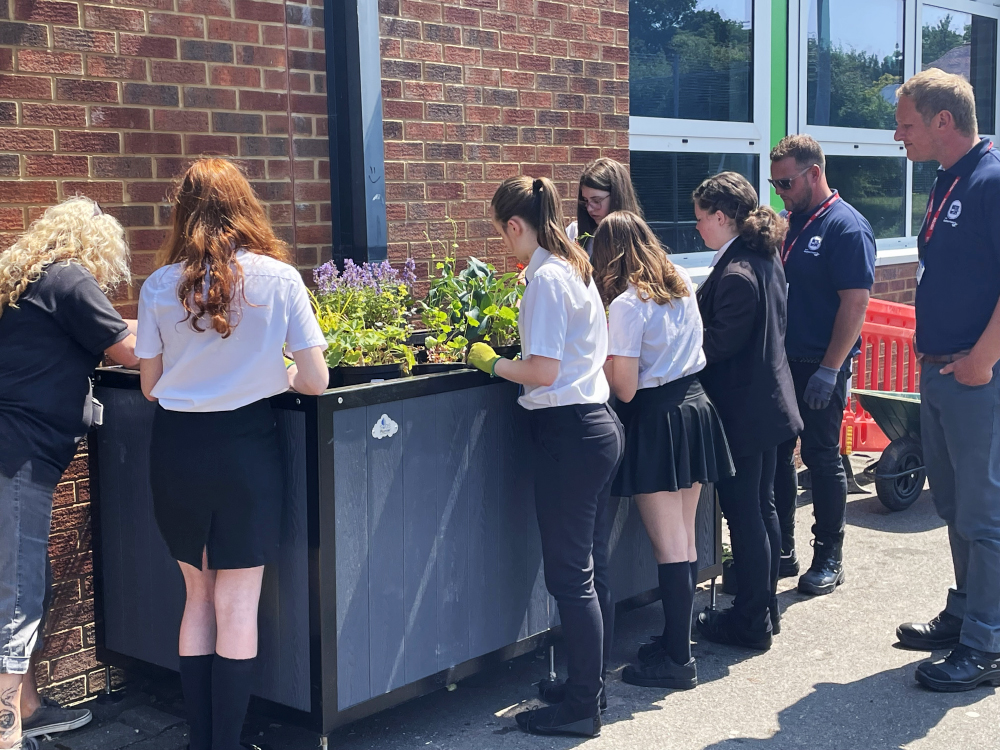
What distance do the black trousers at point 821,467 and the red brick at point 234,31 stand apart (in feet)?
9.75

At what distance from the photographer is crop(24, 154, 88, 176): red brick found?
4.09 metres

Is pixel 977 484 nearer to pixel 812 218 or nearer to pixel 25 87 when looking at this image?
pixel 812 218

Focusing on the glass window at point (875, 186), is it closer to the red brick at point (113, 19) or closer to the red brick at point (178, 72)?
the red brick at point (178, 72)

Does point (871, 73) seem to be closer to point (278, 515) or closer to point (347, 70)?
point (347, 70)

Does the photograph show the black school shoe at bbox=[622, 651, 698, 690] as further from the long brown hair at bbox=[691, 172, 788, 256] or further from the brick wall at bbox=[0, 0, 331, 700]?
the brick wall at bbox=[0, 0, 331, 700]

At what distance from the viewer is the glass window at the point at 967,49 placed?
33.7 ft

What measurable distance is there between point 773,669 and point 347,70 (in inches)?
125

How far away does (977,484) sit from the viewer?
14.4 feet

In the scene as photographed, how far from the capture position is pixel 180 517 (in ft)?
11.1

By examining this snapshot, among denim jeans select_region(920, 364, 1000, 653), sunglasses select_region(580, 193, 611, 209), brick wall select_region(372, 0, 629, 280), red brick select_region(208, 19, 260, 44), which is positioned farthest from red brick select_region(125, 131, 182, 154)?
denim jeans select_region(920, 364, 1000, 653)

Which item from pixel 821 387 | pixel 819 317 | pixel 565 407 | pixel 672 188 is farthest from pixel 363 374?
pixel 672 188

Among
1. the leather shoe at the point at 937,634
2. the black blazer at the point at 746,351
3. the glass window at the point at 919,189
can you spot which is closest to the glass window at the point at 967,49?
the glass window at the point at 919,189

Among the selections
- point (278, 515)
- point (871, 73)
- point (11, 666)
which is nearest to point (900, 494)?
point (871, 73)

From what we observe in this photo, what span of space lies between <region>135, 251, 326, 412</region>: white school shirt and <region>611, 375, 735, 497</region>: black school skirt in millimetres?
1474
